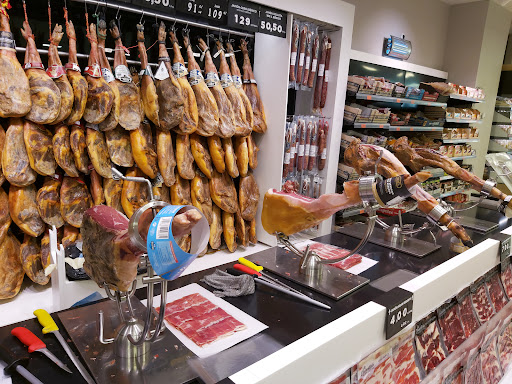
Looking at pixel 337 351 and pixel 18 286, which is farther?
pixel 18 286

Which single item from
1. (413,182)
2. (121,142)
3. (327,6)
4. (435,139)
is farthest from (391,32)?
(413,182)

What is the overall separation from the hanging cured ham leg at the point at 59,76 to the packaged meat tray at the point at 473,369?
9.17ft

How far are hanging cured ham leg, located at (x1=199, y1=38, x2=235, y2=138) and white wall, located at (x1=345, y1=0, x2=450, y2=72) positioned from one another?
240cm

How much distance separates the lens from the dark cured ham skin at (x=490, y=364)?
6.05 feet

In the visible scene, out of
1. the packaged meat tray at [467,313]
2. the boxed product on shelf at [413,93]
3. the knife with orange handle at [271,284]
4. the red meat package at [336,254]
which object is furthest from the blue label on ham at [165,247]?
the boxed product on shelf at [413,93]

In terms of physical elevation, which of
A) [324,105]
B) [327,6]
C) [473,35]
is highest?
[473,35]

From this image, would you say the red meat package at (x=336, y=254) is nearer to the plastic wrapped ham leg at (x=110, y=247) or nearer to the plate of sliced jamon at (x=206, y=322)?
the plate of sliced jamon at (x=206, y=322)

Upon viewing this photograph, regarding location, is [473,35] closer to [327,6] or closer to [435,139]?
[435,139]

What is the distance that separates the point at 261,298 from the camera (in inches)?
55.7

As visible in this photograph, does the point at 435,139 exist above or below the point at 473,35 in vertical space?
below

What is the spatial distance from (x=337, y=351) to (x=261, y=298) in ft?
Result: 1.21

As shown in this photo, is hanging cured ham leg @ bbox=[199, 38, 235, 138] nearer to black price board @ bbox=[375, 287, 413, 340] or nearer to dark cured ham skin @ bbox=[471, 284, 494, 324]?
dark cured ham skin @ bbox=[471, 284, 494, 324]

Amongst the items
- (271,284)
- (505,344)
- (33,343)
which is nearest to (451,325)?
(505,344)

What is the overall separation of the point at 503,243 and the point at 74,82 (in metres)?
2.84
